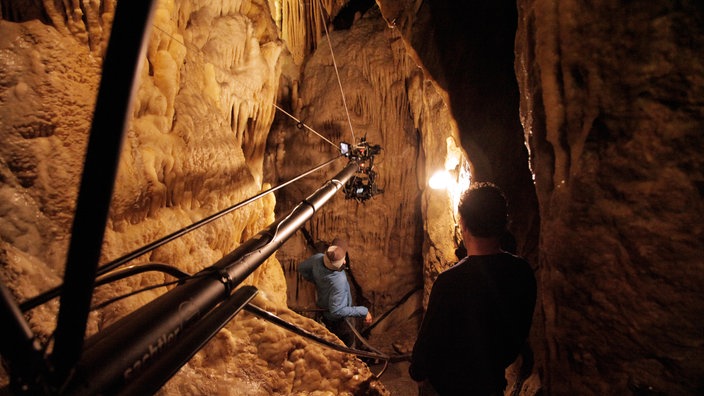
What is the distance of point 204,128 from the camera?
3318mm

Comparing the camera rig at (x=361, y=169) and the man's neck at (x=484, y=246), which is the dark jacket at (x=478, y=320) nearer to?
the man's neck at (x=484, y=246)

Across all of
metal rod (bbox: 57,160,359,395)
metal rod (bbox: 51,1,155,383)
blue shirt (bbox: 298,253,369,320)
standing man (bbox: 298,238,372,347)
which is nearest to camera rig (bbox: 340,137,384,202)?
standing man (bbox: 298,238,372,347)

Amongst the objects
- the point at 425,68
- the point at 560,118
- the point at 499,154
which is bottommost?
the point at 499,154

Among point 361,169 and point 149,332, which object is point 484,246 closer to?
point 149,332

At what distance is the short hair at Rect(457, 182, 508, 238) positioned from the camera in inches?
64.1

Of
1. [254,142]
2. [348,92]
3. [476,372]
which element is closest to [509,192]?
[476,372]

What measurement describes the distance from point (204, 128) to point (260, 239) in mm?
2147

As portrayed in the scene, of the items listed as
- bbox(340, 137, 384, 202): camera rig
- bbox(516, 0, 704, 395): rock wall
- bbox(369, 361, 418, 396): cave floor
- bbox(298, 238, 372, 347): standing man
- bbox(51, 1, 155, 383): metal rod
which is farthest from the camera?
bbox(369, 361, 418, 396): cave floor

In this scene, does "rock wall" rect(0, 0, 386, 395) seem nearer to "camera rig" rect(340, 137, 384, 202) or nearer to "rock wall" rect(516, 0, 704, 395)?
"rock wall" rect(516, 0, 704, 395)

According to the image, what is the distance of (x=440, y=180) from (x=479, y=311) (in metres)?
4.37

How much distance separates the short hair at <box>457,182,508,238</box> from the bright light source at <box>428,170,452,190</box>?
3667 mm

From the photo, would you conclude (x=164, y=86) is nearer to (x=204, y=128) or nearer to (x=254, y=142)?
(x=204, y=128)

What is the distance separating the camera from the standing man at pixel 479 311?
61.7 inches

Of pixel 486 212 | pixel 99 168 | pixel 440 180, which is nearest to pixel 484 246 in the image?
pixel 486 212
